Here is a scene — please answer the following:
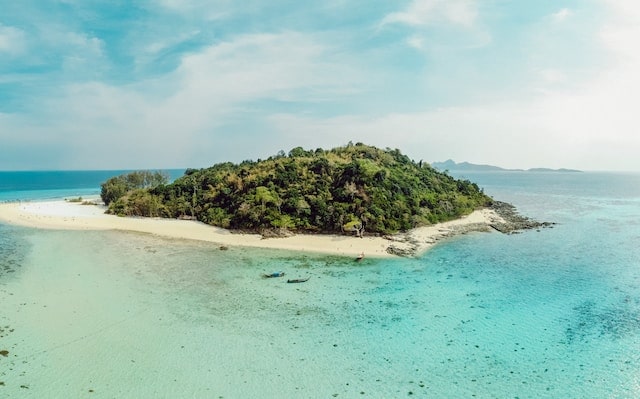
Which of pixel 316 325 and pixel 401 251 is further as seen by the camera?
pixel 401 251

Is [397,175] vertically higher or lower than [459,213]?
higher

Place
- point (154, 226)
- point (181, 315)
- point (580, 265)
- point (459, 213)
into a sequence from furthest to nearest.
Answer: point (459, 213) < point (154, 226) < point (580, 265) < point (181, 315)

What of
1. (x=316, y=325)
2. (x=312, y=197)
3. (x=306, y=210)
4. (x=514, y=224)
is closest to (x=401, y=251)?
(x=306, y=210)

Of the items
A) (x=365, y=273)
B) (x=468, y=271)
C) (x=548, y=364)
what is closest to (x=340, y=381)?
(x=548, y=364)

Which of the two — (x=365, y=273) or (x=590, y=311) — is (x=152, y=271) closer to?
(x=365, y=273)

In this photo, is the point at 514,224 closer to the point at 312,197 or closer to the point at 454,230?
the point at 454,230

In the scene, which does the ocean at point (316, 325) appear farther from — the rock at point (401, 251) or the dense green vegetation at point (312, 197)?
the dense green vegetation at point (312, 197)

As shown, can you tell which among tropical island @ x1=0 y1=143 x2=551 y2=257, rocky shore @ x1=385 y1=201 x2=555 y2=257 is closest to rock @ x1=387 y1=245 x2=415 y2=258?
rocky shore @ x1=385 y1=201 x2=555 y2=257
